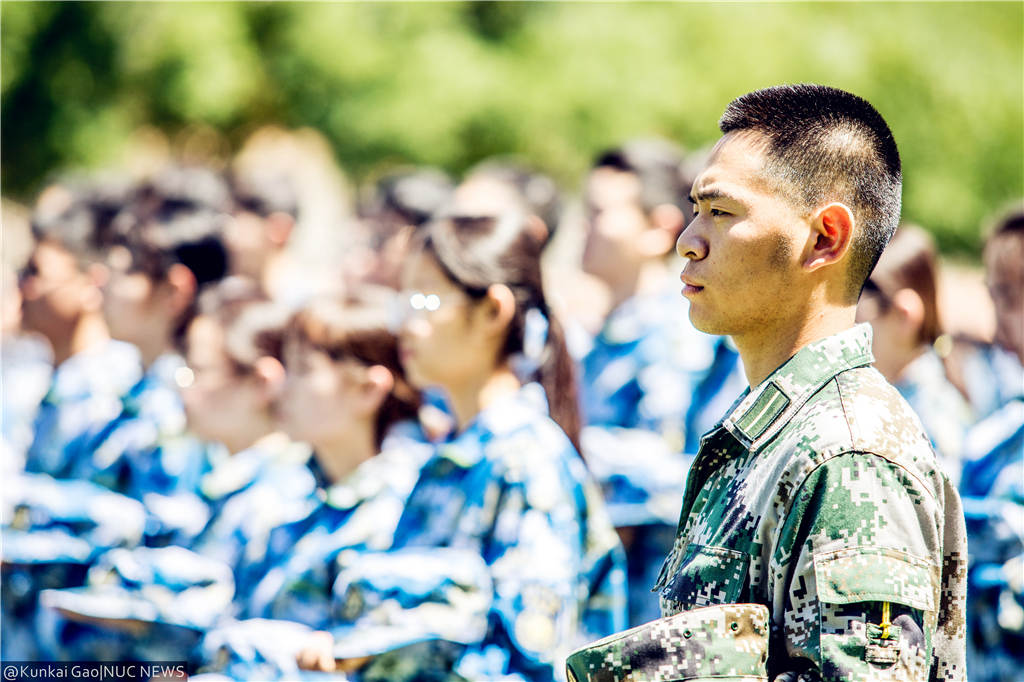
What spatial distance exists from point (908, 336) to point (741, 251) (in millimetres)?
2790

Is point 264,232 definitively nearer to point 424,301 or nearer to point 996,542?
point 424,301

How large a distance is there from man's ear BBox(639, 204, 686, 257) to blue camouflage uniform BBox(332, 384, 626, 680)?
2042mm

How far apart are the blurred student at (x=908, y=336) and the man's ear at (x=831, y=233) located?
8.68ft

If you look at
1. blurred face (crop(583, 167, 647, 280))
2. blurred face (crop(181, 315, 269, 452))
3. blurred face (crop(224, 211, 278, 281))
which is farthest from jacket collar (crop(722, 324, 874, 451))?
blurred face (crop(224, 211, 278, 281))

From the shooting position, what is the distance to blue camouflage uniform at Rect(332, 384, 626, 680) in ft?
8.70

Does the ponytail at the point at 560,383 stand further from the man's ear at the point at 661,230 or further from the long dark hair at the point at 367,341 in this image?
the man's ear at the point at 661,230

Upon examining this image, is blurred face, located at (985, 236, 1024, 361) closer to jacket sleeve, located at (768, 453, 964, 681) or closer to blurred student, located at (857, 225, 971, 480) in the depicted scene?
blurred student, located at (857, 225, 971, 480)

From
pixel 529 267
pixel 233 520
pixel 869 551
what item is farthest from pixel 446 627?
pixel 233 520

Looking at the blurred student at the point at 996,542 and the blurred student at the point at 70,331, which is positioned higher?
the blurred student at the point at 70,331

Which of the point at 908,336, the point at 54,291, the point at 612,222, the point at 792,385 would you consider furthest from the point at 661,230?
the point at 792,385

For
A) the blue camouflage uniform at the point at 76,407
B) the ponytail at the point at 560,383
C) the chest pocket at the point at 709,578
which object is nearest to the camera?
the chest pocket at the point at 709,578

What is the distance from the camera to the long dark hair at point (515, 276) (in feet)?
10.5

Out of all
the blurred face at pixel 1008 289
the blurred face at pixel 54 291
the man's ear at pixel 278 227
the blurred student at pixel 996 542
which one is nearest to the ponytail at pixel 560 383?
the blurred student at pixel 996 542

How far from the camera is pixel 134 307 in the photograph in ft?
16.5
